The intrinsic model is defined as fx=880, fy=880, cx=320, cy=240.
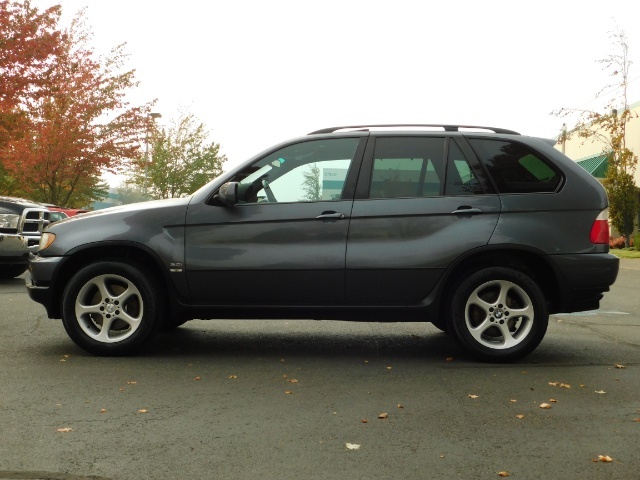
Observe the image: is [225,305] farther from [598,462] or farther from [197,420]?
[598,462]

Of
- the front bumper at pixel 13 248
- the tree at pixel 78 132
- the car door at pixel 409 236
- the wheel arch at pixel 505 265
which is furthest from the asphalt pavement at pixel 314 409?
the tree at pixel 78 132

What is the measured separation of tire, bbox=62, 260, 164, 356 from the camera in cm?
726

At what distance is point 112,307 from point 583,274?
3863 millimetres

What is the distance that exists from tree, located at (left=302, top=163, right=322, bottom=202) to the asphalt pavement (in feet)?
4.46

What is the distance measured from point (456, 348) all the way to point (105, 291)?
315 centimetres

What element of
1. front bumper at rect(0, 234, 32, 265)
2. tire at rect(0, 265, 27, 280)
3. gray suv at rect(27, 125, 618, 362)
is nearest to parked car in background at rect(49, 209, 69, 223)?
tire at rect(0, 265, 27, 280)

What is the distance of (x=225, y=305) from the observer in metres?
7.25

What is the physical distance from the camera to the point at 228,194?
7.11 m

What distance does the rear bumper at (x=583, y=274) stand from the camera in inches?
277

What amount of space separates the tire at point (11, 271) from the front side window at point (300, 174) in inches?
358

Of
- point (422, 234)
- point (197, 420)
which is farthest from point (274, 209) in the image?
point (197, 420)

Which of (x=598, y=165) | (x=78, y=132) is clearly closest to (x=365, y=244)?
(x=78, y=132)

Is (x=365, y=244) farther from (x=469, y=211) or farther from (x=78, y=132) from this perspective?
(x=78, y=132)

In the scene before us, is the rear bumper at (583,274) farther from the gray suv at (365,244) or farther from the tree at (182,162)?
the tree at (182,162)
